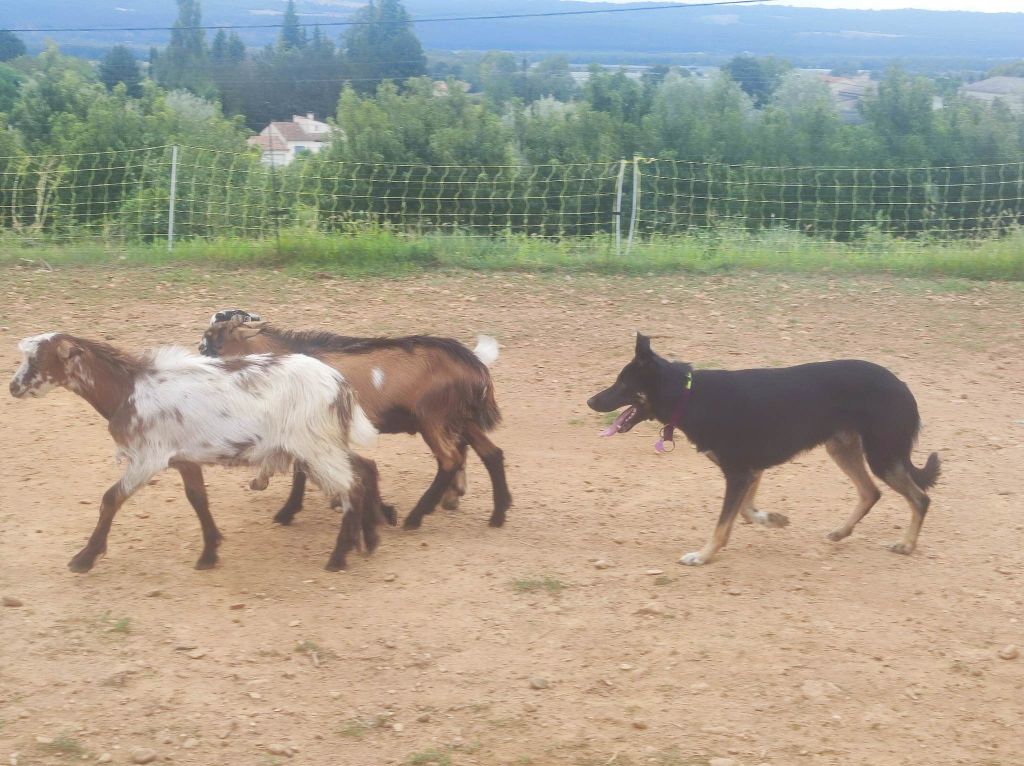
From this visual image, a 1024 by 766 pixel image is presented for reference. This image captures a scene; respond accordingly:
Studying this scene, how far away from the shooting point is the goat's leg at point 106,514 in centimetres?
621

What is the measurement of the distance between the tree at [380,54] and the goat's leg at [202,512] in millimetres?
53932

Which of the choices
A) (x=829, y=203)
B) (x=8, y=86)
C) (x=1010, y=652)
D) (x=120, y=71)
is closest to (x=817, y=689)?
(x=1010, y=652)

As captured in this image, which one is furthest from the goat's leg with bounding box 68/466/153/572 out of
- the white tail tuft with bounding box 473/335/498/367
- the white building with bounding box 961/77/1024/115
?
the white building with bounding box 961/77/1024/115

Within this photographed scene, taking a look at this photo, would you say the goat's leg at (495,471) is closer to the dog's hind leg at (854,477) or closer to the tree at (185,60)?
the dog's hind leg at (854,477)

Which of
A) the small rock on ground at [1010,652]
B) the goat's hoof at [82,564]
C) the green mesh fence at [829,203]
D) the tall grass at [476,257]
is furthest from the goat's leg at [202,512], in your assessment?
the green mesh fence at [829,203]

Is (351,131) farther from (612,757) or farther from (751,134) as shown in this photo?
(612,757)

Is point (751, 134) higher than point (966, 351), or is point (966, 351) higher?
point (751, 134)

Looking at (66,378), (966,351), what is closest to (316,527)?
(66,378)

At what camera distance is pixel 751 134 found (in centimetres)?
3859

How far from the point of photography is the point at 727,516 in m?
6.55

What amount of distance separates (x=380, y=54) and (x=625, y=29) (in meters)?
101

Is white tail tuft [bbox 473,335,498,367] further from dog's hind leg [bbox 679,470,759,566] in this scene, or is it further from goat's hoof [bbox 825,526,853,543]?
goat's hoof [bbox 825,526,853,543]

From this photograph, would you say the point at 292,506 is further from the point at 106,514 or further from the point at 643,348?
the point at 643,348

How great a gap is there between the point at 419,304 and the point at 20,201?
37.4 ft
